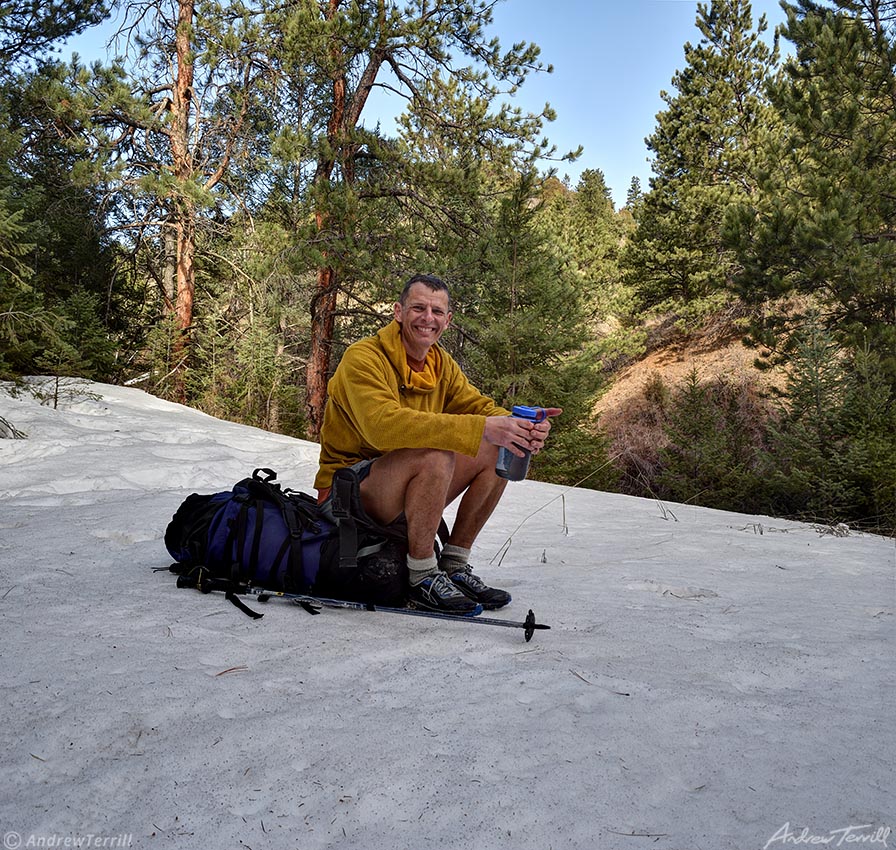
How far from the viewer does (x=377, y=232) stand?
34.2ft

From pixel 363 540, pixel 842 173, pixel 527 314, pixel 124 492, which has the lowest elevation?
pixel 124 492

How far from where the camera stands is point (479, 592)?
273cm

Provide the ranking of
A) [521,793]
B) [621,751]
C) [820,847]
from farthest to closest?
[621,751] < [521,793] < [820,847]

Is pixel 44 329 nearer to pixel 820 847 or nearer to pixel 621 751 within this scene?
pixel 621 751

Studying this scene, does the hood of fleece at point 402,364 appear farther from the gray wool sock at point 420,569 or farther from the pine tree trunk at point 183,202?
the pine tree trunk at point 183,202

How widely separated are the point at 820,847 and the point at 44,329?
24.3 ft

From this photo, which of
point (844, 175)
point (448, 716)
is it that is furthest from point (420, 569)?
point (844, 175)

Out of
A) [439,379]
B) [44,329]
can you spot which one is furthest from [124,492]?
[439,379]

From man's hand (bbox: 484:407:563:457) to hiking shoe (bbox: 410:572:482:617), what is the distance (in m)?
0.65

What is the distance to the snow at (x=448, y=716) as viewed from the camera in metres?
1.23

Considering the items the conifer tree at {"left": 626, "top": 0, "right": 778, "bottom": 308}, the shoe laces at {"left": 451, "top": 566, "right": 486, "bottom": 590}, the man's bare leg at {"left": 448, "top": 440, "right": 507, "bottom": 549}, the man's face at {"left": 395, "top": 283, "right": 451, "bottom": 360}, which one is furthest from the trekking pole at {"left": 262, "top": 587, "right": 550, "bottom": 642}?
the conifer tree at {"left": 626, "top": 0, "right": 778, "bottom": 308}
